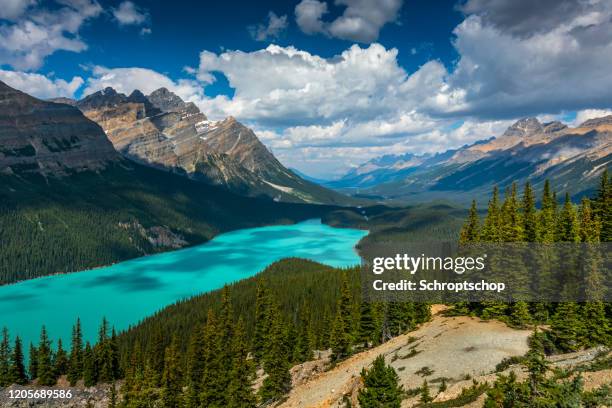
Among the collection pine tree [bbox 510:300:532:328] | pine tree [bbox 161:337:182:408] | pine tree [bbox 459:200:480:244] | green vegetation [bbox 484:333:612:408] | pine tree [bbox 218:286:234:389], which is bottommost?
pine tree [bbox 161:337:182:408]

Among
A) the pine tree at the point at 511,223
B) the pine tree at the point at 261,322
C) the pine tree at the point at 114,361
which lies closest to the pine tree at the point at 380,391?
the pine tree at the point at 511,223

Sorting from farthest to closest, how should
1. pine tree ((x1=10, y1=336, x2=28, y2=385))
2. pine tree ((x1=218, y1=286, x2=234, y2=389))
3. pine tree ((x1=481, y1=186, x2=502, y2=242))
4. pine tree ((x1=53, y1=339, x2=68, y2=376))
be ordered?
pine tree ((x1=53, y1=339, x2=68, y2=376)), pine tree ((x1=10, y1=336, x2=28, y2=385)), pine tree ((x1=218, y1=286, x2=234, y2=389)), pine tree ((x1=481, y1=186, x2=502, y2=242))

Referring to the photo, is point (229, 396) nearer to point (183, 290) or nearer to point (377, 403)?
point (377, 403)

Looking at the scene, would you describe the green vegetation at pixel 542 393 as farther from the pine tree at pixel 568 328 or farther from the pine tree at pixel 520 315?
the pine tree at pixel 520 315

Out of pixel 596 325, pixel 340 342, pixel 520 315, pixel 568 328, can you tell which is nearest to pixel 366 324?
pixel 340 342

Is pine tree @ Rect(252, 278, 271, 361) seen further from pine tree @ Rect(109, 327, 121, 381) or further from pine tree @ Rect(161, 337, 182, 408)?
pine tree @ Rect(109, 327, 121, 381)

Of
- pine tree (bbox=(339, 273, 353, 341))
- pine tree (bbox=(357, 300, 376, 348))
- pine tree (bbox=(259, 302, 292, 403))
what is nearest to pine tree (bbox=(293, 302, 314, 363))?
pine tree (bbox=(339, 273, 353, 341))

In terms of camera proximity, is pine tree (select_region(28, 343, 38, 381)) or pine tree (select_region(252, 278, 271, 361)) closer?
pine tree (select_region(252, 278, 271, 361))
